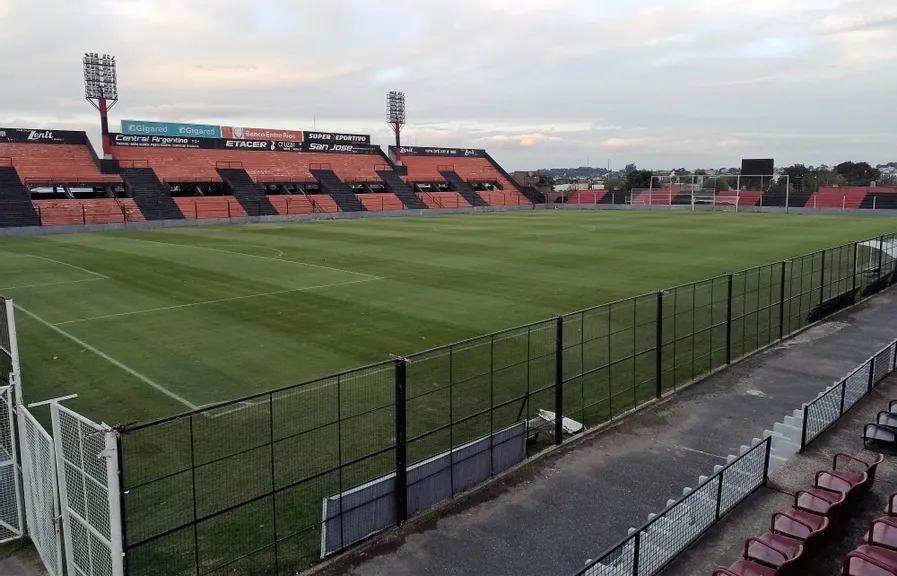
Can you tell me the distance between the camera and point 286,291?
27047mm

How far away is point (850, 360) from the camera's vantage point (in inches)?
696

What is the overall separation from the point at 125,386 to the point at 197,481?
5779 mm

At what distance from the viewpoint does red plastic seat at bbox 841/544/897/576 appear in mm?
Answer: 6930

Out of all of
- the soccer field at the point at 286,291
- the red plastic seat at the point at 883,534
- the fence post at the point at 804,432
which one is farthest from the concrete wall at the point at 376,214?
the red plastic seat at the point at 883,534

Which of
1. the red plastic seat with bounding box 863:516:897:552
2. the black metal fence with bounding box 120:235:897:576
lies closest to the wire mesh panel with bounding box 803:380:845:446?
the red plastic seat with bounding box 863:516:897:552

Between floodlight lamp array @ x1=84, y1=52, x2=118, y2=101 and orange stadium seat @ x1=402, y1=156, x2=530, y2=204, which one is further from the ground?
floodlight lamp array @ x1=84, y1=52, x2=118, y2=101

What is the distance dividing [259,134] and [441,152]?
89.4ft

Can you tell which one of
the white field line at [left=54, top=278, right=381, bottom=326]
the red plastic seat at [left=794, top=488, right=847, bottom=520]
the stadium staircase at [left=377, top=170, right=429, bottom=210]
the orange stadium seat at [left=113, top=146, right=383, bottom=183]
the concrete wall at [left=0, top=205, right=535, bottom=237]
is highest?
the orange stadium seat at [left=113, top=146, right=383, bottom=183]

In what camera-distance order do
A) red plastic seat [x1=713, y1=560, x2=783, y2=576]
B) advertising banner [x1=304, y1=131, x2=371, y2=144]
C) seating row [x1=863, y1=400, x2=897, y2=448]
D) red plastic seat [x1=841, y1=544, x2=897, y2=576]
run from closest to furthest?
red plastic seat [x1=841, y1=544, x2=897, y2=576], red plastic seat [x1=713, y1=560, x2=783, y2=576], seating row [x1=863, y1=400, x2=897, y2=448], advertising banner [x1=304, y1=131, x2=371, y2=144]

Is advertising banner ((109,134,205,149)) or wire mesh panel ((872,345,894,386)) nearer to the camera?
wire mesh panel ((872,345,894,386))

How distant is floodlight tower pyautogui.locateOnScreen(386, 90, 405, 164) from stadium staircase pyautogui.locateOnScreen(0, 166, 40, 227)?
45.1m

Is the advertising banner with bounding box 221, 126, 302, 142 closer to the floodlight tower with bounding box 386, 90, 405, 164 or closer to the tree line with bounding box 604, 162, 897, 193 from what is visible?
the floodlight tower with bounding box 386, 90, 405, 164

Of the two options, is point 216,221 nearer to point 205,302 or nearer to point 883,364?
point 205,302

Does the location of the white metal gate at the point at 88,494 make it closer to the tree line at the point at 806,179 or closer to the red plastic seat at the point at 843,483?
the red plastic seat at the point at 843,483
